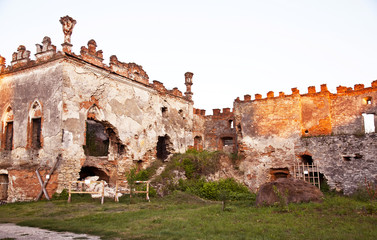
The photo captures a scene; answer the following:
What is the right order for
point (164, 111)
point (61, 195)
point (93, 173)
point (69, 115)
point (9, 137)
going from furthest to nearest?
1. point (164, 111)
2. point (93, 173)
3. point (9, 137)
4. point (69, 115)
5. point (61, 195)

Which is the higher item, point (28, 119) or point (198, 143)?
point (28, 119)

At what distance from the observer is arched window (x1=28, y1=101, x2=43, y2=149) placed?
16.2m

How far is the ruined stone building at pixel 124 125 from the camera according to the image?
15312mm

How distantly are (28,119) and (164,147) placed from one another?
9221 mm

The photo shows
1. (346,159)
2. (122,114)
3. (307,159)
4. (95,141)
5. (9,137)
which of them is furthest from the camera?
(95,141)

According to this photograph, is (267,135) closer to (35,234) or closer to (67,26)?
(67,26)

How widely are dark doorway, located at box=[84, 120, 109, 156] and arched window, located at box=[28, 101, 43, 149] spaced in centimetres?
359

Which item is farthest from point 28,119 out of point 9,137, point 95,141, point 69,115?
point 95,141

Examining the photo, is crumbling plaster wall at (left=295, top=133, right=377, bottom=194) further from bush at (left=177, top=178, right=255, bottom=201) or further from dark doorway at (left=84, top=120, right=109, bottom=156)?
dark doorway at (left=84, top=120, right=109, bottom=156)

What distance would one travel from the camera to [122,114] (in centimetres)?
1828

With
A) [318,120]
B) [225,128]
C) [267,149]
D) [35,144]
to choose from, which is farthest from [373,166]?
[35,144]

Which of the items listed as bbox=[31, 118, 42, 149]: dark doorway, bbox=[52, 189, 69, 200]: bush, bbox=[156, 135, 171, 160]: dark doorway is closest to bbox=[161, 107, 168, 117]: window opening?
bbox=[156, 135, 171, 160]: dark doorway

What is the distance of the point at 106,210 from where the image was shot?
11.2 m

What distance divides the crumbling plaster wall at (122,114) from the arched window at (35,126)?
202 centimetres
